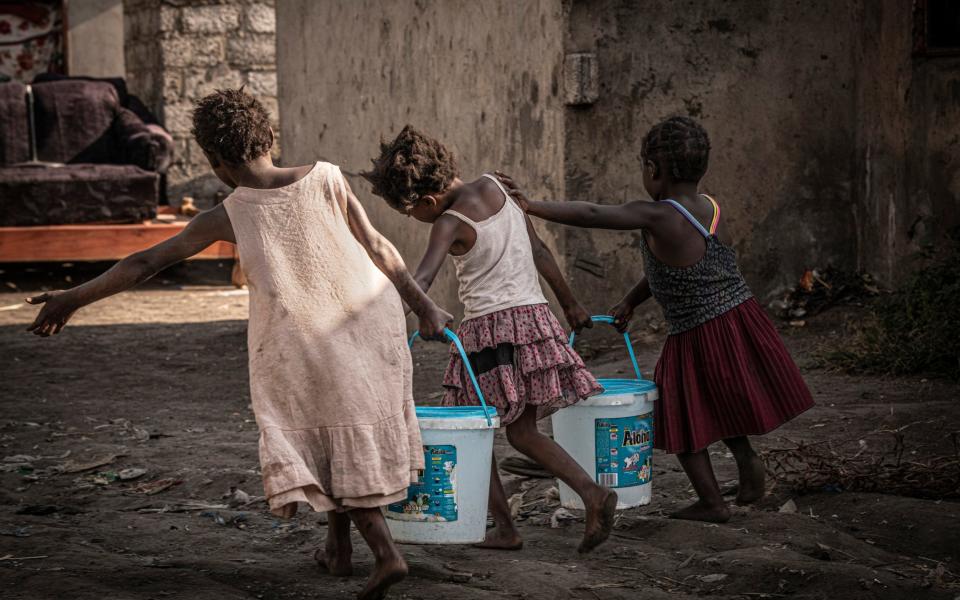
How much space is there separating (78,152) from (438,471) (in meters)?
10.2

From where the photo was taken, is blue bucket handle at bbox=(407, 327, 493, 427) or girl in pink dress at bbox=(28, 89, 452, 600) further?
blue bucket handle at bbox=(407, 327, 493, 427)

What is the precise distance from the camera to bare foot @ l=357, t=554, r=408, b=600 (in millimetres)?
3084

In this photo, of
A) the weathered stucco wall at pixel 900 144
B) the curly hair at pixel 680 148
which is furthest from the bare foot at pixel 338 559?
the weathered stucco wall at pixel 900 144

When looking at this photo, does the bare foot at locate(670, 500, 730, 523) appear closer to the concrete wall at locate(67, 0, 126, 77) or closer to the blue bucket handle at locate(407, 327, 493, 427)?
the blue bucket handle at locate(407, 327, 493, 427)

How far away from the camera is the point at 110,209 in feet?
39.5

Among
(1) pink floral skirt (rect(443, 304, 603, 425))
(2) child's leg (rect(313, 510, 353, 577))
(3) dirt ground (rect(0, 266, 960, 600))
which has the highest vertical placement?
(1) pink floral skirt (rect(443, 304, 603, 425))

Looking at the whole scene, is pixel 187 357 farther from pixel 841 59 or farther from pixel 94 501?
pixel 841 59

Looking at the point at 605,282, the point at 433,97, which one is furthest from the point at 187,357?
the point at 605,282

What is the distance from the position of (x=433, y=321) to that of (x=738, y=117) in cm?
438

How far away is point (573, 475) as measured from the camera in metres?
3.59

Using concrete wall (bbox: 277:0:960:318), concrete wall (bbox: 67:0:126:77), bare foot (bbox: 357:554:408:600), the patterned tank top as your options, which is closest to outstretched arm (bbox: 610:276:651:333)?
the patterned tank top

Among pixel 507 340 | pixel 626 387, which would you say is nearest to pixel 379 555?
pixel 507 340

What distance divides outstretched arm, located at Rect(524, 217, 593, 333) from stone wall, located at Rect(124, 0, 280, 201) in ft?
31.6

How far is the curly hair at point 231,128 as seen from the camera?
322 cm
